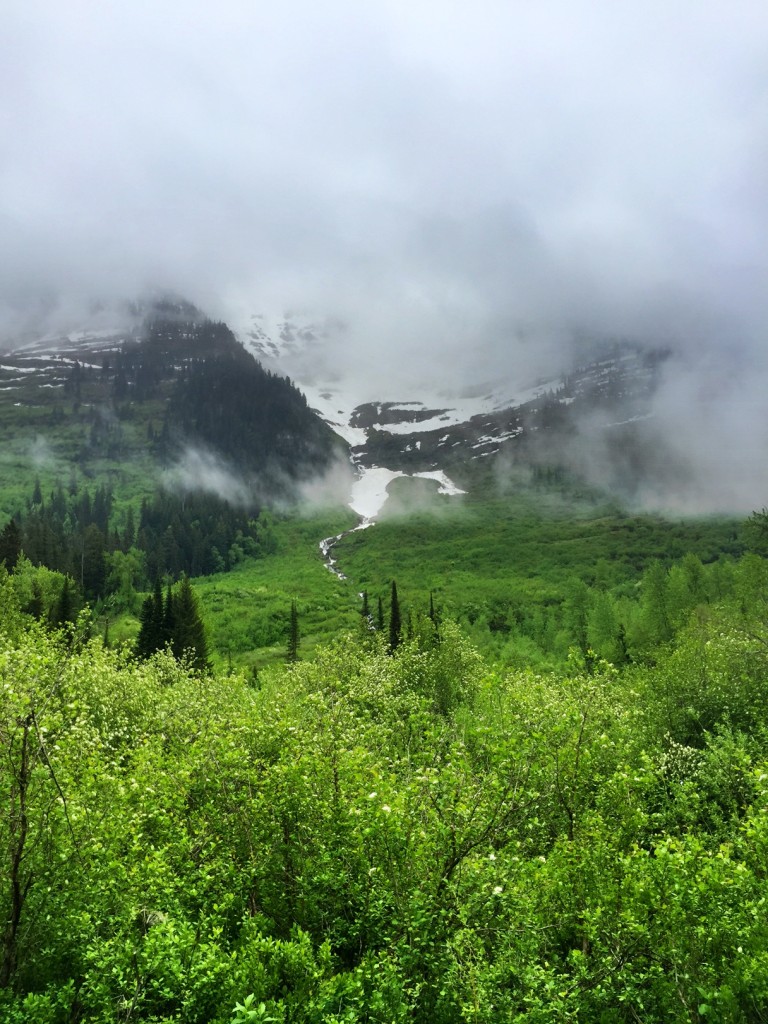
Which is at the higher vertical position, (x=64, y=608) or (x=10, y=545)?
(x=10, y=545)

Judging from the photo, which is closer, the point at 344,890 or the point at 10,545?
the point at 344,890

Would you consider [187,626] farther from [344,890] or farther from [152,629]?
[344,890]

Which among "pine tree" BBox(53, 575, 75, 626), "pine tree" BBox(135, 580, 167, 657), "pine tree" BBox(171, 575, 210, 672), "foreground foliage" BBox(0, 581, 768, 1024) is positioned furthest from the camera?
"pine tree" BBox(135, 580, 167, 657)

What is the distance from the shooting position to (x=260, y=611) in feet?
470

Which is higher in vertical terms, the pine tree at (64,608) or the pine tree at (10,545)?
the pine tree at (10,545)

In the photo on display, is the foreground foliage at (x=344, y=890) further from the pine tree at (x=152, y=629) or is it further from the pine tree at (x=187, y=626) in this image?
the pine tree at (x=152, y=629)

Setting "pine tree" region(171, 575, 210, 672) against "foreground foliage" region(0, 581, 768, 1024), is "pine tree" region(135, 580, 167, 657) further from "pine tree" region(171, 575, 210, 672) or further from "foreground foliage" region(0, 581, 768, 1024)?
"foreground foliage" region(0, 581, 768, 1024)

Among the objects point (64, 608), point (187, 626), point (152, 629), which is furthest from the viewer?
point (152, 629)

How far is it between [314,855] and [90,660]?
2882 centimetres

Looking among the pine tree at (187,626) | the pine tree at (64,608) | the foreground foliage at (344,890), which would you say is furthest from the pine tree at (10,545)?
the foreground foliage at (344,890)

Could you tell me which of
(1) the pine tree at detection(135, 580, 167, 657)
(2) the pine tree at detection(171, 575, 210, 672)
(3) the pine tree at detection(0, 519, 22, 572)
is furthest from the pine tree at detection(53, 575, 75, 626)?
(3) the pine tree at detection(0, 519, 22, 572)

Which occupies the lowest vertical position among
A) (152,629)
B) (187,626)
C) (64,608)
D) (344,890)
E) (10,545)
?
(152,629)

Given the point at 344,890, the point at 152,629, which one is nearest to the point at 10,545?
the point at 152,629

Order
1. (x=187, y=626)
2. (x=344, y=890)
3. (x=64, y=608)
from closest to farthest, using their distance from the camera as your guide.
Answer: (x=344, y=890), (x=64, y=608), (x=187, y=626)
